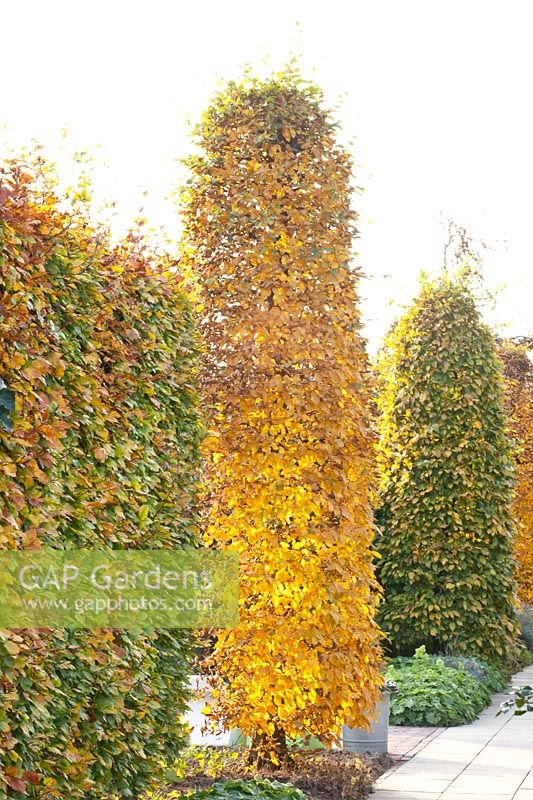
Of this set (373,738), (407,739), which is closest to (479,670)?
(407,739)

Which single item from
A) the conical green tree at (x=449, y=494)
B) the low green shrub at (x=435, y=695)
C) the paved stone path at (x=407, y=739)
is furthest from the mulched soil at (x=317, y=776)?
the conical green tree at (x=449, y=494)

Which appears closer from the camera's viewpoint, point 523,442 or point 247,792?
point 247,792

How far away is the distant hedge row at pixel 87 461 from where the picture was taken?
11.7 ft

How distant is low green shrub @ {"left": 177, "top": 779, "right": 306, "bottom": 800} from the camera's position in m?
5.30

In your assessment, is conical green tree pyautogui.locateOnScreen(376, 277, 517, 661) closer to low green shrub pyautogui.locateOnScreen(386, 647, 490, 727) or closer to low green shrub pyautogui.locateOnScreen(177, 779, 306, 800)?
low green shrub pyautogui.locateOnScreen(386, 647, 490, 727)

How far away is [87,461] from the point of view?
4.22 metres

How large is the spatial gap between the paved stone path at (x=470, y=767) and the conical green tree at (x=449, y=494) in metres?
2.07

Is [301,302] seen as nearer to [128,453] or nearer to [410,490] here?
[128,453]

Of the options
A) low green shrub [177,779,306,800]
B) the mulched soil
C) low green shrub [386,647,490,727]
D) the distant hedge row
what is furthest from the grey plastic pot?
the distant hedge row

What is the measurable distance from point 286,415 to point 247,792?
7.81 ft

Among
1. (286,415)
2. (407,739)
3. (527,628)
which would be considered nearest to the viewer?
(286,415)

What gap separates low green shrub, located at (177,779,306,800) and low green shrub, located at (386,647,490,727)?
4.03 metres

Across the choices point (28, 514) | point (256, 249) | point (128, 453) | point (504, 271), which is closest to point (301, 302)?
point (256, 249)

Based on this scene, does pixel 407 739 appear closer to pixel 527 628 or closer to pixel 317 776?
pixel 317 776
